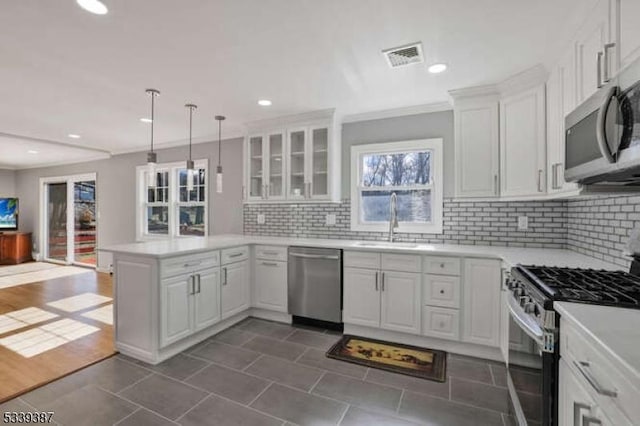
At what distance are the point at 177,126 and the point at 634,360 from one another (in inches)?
183

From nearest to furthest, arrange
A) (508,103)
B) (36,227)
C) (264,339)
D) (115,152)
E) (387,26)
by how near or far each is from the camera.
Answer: (387,26), (508,103), (264,339), (115,152), (36,227)

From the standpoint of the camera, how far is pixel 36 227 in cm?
743

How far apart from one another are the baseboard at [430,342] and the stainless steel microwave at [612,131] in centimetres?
178

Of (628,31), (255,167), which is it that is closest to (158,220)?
(255,167)

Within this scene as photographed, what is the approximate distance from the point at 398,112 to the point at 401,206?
3.57 ft

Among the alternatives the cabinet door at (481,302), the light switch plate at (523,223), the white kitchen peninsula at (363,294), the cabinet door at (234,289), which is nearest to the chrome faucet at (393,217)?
the white kitchen peninsula at (363,294)

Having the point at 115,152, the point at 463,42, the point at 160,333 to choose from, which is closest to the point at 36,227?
the point at 115,152

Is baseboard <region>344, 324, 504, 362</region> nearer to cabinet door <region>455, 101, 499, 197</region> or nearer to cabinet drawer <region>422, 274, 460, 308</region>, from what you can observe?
cabinet drawer <region>422, 274, 460, 308</region>

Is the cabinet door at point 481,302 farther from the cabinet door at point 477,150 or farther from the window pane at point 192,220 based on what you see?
the window pane at point 192,220

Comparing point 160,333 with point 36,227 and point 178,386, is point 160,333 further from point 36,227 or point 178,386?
point 36,227

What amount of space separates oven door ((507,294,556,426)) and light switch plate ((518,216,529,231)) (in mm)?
1390

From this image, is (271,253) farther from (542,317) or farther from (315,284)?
(542,317)

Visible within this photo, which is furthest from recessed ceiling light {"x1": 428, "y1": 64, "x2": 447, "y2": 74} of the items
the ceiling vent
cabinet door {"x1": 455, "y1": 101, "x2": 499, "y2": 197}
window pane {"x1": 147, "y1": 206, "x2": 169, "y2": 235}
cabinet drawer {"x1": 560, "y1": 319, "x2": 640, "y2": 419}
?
window pane {"x1": 147, "y1": 206, "x2": 169, "y2": 235}

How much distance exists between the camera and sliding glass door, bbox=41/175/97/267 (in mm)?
6723
